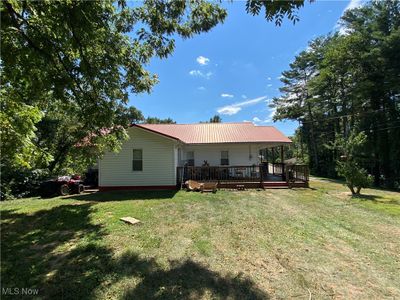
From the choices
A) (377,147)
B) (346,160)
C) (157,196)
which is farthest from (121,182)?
(377,147)

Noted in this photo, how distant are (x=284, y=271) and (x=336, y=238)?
2.57m

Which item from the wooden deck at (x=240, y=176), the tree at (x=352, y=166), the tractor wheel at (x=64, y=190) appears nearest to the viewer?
the tree at (x=352, y=166)

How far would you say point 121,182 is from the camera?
14.1 m

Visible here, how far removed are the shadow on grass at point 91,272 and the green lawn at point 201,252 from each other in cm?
2

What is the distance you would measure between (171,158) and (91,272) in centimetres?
954

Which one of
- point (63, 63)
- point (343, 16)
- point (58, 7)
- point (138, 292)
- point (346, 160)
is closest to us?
point (138, 292)

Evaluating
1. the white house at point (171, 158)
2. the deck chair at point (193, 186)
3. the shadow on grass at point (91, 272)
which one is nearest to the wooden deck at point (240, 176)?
the white house at point (171, 158)

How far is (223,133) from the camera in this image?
20.1 m

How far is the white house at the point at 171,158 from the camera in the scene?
1398 centimetres

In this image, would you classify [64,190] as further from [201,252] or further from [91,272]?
[201,252]

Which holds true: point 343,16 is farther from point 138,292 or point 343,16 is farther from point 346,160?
point 138,292

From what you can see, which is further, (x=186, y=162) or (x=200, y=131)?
(x=200, y=131)

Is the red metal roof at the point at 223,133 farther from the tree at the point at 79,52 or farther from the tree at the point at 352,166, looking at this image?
the tree at the point at 79,52

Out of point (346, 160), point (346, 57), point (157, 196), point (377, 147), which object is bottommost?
point (157, 196)
